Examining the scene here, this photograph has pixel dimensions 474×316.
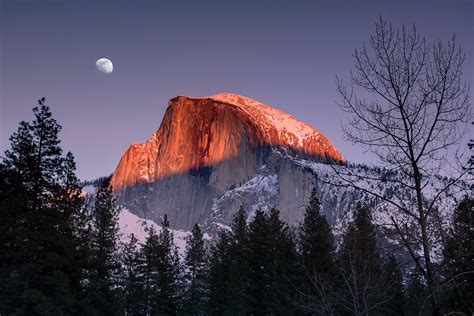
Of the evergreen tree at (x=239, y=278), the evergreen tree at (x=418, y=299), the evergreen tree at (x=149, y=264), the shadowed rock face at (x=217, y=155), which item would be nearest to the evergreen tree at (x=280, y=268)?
the evergreen tree at (x=239, y=278)

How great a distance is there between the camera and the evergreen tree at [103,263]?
1022 inches

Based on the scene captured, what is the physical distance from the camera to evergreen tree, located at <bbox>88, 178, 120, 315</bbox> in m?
26.0

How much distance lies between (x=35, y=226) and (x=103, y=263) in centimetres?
765

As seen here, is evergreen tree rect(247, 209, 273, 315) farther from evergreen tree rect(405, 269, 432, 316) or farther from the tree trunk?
the tree trunk

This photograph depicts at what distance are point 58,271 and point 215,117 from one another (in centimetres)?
17514

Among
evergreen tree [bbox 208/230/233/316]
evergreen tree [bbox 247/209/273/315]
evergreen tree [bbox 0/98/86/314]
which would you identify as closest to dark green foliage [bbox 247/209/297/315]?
evergreen tree [bbox 247/209/273/315]

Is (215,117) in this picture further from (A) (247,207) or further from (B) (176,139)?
(A) (247,207)

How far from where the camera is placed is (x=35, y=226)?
2077 cm

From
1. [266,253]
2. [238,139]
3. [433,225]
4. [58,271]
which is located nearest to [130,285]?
[266,253]

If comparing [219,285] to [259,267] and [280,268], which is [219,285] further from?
[280,268]

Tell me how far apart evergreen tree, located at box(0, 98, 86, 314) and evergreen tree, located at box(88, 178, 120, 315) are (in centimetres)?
316

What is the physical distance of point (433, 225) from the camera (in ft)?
19.8

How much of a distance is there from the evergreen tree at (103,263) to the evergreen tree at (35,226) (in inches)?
125

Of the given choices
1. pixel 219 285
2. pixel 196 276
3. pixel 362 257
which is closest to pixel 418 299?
pixel 362 257
